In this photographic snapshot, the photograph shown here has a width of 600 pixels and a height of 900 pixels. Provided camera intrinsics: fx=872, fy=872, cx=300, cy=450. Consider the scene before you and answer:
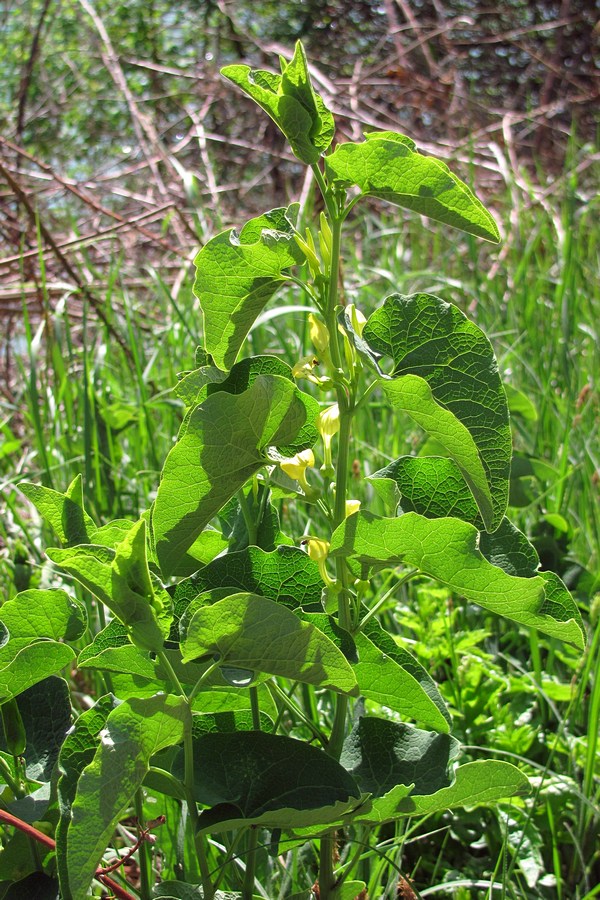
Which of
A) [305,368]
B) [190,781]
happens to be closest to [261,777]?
[190,781]

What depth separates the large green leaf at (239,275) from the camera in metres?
0.55

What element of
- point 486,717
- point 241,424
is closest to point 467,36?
point 486,717

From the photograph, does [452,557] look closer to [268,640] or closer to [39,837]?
[268,640]

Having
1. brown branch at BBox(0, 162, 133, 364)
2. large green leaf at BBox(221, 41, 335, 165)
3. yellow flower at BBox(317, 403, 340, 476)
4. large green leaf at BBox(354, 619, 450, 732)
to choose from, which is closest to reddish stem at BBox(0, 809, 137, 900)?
large green leaf at BBox(354, 619, 450, 732)

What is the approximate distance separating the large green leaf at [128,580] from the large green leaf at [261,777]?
4.5 inches

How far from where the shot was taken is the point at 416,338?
0.59 meters

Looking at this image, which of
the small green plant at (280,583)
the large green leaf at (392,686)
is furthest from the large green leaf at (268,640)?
the large green leaf at (392,686)

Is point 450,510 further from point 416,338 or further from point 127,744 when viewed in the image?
point 127,744

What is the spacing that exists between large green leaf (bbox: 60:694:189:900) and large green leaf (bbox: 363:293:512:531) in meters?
0.22

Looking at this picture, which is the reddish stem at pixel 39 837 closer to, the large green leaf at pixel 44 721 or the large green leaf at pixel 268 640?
the large green leaf at pixel 44 721

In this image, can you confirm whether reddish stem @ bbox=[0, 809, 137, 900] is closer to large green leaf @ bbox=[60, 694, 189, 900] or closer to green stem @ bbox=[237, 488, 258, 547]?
large green leaf @ bbox=[60, 694, 189, 900]

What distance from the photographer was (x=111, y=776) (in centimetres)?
46

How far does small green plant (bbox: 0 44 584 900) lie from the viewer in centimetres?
49

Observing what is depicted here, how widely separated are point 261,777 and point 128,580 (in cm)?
17
